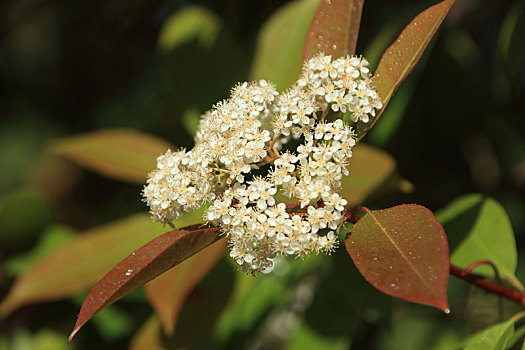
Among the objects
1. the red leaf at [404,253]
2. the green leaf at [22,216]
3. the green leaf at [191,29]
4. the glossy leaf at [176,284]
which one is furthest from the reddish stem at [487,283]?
the green leaf at [22,216]

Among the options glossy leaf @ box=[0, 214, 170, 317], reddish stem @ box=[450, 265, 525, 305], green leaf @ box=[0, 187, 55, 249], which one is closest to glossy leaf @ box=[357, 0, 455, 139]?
reddish stem @ box=[450, 265, 525, 305]

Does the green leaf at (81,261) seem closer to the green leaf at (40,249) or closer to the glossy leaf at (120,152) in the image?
the glossy leaf at (120,152)

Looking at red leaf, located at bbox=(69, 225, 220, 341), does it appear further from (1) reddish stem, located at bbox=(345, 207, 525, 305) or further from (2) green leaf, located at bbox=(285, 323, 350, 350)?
(2) green leaf, located at bbox=(285, 323, 350, 350)

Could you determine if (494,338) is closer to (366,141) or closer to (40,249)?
(366,141)

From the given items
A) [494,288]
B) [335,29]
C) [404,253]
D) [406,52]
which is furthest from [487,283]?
[335,29]

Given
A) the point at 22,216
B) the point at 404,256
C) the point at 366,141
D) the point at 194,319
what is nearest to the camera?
the point at 404,256

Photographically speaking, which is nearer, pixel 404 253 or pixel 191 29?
pixel 404 253

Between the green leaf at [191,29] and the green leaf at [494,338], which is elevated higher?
the green leaf at [191,29]
